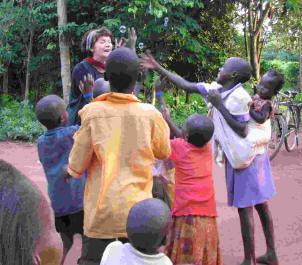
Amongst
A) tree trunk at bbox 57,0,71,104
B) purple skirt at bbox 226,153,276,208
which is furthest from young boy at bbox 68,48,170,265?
tree trunk at bbox 57,0,71,104

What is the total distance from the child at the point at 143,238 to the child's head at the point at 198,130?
1.52 metres

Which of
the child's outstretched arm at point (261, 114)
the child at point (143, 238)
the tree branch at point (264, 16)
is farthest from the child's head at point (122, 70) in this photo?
the tree branch at point (264, 16)

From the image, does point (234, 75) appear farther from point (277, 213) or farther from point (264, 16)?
point (264, 16)

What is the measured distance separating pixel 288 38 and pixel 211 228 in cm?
1951

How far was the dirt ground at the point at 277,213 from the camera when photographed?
4.60 metres

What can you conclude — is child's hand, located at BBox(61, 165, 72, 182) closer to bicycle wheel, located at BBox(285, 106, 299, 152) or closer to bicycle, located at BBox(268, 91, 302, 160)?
bicycle, located at BBox(268, 91, 302, 160)

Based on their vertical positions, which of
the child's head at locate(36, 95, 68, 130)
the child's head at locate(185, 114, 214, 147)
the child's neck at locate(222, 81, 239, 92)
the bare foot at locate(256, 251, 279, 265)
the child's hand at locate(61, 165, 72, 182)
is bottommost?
the bare foot at locate(256, 251, 279, 265)

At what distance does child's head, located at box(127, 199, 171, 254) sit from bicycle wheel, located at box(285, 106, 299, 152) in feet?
27.1

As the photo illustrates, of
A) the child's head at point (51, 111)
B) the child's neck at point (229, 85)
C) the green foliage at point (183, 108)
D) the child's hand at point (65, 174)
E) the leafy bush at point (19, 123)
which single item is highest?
the child's neck at point (229, 85)

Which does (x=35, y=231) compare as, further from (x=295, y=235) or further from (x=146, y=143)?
(x=295, y=235)

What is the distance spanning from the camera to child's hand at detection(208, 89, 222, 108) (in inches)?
147

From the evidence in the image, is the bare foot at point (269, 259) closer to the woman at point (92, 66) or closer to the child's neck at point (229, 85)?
the child's neck at point (229, 85)

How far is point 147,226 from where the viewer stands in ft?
6.71

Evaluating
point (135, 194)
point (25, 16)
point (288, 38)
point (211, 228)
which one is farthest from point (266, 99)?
point (288, 38)
